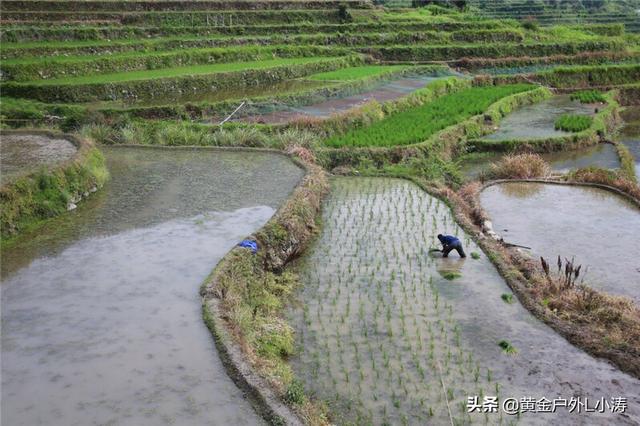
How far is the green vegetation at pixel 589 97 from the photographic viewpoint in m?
23.3

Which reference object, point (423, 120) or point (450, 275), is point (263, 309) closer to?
point (450, 275)

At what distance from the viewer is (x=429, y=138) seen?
1514 cm

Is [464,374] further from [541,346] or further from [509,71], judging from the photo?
[509,71]

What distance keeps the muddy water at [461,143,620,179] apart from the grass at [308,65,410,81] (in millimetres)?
7896

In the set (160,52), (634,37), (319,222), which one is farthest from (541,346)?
(634,37)

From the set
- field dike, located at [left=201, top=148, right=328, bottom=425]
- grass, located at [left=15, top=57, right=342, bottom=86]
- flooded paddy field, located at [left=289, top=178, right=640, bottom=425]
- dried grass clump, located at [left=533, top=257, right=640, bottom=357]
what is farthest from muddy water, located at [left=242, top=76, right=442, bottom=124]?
dried grass clump, located at [left=533, top=257, right=640, bottom=357]

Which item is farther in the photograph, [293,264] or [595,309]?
[293,264]

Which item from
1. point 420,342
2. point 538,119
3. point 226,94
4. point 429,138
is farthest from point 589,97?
point 420,342

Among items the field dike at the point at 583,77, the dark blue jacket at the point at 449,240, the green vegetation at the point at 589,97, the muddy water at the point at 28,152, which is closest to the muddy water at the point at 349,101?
the field dike at the point at 583,77

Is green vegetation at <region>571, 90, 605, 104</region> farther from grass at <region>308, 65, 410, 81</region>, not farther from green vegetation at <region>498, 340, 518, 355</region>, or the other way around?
green vegetation at <region>498, 340, 518, 355</region>

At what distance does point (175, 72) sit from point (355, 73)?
6496mm

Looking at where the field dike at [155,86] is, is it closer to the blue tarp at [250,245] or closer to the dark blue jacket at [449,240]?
the blue tarp at [250,245]

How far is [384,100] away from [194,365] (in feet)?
48.5

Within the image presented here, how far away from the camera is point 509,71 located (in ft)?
95.2
